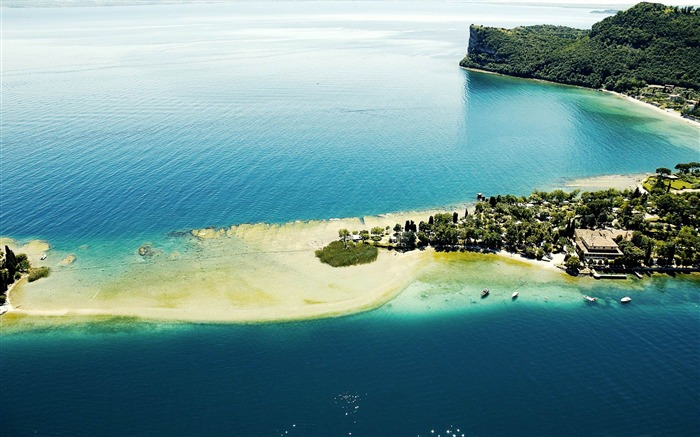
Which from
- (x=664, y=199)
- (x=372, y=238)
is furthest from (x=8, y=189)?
(x=664, y=199)

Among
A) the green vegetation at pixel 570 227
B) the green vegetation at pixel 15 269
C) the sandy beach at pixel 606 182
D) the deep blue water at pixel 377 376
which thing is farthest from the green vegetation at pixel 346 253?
the sandy beach at pixel 606 182

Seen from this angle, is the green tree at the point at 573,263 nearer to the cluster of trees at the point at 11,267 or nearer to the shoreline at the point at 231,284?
the shoreline at the point at 231,284

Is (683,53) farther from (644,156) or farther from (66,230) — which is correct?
(66,230)

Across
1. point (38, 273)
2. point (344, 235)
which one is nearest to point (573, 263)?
point (344, 235)

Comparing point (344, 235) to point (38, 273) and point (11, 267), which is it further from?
point (11, 267)

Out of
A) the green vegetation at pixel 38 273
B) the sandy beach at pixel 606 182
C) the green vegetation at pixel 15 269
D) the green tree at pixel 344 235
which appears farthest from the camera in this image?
the sandy beach at pixel 606 182

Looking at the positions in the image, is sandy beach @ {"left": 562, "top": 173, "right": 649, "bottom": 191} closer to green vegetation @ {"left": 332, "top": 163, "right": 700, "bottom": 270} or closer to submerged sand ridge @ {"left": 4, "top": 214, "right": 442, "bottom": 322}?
green vegetation @ {"left": 332, "top": 163, "right": 700, "bottom": 270}
